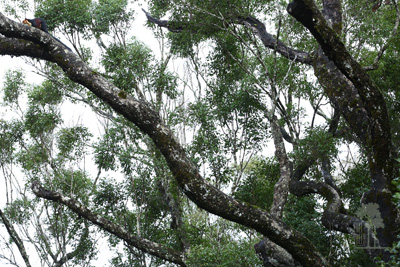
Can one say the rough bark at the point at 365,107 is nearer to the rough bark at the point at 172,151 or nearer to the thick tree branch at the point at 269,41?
the rough bark at the point at 172,151

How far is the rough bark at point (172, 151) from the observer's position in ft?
17.0

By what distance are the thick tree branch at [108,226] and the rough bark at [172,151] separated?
119 inches

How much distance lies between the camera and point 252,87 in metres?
9.70

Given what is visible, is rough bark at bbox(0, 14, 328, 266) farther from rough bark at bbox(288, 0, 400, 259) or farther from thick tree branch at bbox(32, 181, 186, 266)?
thick tree branch at bbox(32, 181, 186, 266)

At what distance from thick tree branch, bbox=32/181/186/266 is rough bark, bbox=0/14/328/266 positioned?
9.90 ft

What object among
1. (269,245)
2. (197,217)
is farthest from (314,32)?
(197,217)

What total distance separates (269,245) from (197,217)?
5.51m

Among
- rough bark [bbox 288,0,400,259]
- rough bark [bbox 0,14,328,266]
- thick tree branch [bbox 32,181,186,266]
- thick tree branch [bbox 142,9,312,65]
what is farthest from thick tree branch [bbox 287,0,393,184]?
thick tree branch [bbox 32,181,186,266]

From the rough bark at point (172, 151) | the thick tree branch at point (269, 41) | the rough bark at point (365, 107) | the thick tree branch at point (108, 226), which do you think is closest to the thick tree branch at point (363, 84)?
the rough bark at point (365, 107)

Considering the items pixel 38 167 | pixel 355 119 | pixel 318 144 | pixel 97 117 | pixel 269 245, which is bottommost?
pixel 269 245

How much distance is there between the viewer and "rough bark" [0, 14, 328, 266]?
5.20 metres

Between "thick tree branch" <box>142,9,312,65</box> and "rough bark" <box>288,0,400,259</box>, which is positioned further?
"thick tree branch" <box>142,9,312,65</box>

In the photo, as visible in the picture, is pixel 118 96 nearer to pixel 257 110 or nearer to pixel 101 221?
pixel 101 221

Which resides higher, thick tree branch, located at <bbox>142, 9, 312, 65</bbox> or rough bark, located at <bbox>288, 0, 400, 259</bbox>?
thick tree branch, located at <bbox>142, 9, 312, 65</bbox>
